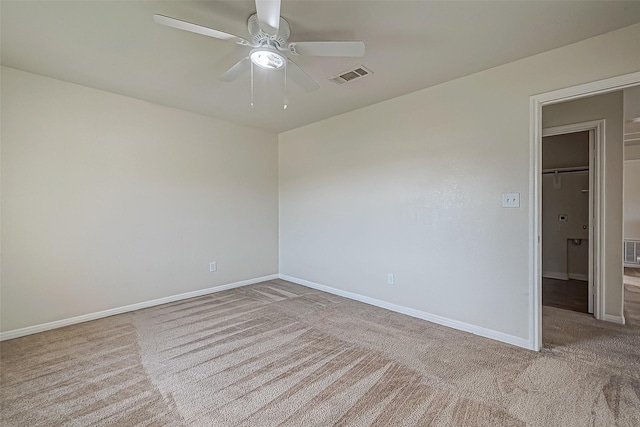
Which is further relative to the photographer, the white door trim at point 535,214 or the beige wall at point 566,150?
the beige wall at point 566,150

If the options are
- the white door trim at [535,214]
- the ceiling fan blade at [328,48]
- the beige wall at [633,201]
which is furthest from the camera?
the beige wall at [633,201]

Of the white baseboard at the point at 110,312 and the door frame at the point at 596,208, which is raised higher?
the door frame at the point at 596,208

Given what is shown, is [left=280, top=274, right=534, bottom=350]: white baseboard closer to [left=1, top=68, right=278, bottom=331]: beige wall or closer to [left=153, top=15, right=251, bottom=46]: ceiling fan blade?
[left=1, top=68, right=278, bottom=331]: beige wall

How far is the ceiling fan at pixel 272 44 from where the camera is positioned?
5.13ft

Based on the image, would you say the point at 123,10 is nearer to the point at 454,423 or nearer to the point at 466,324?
the point at 454,423

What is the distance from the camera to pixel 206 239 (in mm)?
3930

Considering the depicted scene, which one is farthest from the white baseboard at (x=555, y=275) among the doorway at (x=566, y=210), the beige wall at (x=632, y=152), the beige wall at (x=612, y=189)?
the beige wall at (x=632, y=152)

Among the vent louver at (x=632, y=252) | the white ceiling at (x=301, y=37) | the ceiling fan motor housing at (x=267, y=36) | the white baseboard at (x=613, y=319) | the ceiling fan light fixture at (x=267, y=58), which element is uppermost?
the white ceiling at (x=301, y=37)

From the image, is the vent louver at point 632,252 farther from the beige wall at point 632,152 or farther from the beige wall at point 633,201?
the beige wall at point 632,152

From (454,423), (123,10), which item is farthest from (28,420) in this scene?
(123,10)

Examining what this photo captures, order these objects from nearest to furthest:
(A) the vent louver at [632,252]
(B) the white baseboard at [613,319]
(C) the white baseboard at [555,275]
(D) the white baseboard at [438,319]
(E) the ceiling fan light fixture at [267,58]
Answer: (E) the ceiling fan light fixture at [267,58] → (D) the white baseboard at [438,319] → (B) the white baseboard at [613,319] → (C) the white baseboard at [555,275] → (A) the vent louver at [632,252]

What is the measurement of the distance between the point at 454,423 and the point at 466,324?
1368mm

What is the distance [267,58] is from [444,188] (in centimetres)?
205

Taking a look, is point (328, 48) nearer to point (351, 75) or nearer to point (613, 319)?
point (351, 75)
